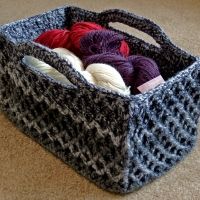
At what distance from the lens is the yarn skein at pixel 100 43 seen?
111 cm

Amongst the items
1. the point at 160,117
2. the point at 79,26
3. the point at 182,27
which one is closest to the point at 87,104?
the point at 160,117

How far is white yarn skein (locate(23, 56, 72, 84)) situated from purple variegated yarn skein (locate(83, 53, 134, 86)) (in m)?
0.10

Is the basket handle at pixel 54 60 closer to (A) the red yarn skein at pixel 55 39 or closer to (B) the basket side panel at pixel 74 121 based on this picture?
(B) the basket side panel at pixel 74 121

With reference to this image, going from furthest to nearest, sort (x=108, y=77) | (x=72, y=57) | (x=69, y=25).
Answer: (x=69, y=25), (x=72, y=57), (x=108, y=77)

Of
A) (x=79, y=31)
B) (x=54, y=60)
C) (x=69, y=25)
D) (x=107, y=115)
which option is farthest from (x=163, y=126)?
(x=69, y=25)

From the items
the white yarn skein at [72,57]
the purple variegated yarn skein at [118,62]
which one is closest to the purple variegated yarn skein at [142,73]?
the purple variegated yarn skein at [118,62]

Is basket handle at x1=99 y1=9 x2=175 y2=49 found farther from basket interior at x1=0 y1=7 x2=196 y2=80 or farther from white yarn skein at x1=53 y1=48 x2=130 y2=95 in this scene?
white yarn skein at x1=53 y1=48 x2=130 y2=95

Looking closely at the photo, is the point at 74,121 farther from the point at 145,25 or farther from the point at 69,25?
the point at 69,25

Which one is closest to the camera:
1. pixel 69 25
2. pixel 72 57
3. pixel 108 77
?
pixel 108 77

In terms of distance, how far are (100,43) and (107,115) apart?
30cm

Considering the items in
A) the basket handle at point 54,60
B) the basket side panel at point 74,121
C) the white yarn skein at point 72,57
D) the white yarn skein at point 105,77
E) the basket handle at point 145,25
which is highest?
the basket handle at point 145,25

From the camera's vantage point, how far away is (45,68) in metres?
1.02

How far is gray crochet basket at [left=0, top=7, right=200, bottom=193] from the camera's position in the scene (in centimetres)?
87

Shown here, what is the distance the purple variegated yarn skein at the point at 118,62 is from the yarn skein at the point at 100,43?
1.8 inches
